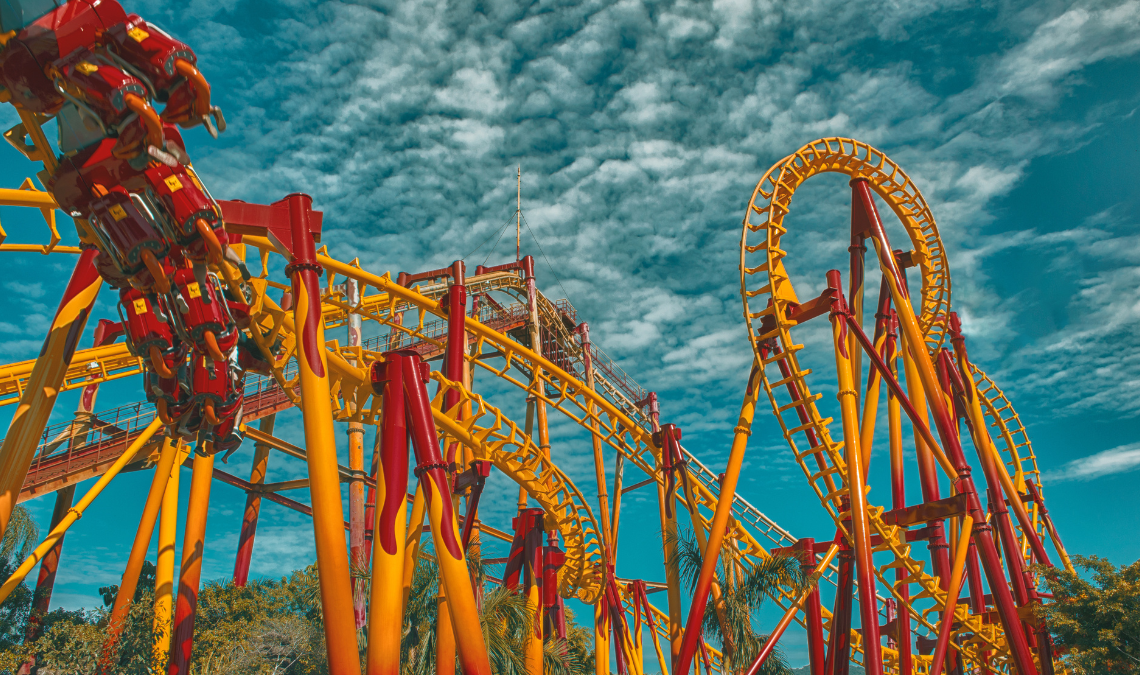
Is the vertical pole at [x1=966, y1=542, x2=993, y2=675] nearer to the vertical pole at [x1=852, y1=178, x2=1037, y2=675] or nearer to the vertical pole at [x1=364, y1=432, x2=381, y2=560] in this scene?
the vertical pole at [x1=852, y1=178, x2=1037, y2=675]

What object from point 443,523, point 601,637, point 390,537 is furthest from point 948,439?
point 390,537

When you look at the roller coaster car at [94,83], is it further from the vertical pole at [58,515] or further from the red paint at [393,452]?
the vertical pole at [58,515]

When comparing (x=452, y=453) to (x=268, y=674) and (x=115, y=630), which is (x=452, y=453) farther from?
(x=115, y=630)

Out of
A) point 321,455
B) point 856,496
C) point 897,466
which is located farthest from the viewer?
point 897,466

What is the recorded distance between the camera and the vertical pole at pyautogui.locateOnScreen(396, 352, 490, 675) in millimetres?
6137

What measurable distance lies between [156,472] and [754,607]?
275 inches

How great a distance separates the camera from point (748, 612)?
29.2 ft

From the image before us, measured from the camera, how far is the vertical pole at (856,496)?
8320mm

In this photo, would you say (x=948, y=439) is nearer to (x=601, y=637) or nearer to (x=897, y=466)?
(x=897, y=466)

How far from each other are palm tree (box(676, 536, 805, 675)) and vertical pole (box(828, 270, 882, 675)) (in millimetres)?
874

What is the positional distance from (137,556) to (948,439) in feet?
31.2

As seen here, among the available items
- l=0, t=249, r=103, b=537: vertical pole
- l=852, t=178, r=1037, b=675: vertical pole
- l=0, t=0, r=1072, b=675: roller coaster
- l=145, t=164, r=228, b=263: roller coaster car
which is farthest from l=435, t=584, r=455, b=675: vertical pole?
l=852, t=178, r=1037, b=675: vertical pole

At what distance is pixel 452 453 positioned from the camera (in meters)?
10.0

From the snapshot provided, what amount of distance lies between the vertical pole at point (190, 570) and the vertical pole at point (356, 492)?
2868mm
